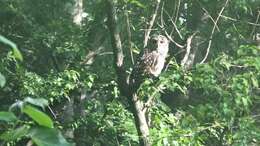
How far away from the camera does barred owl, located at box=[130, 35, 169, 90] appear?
14.9 feet

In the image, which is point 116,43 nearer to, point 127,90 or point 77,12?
point 127,90

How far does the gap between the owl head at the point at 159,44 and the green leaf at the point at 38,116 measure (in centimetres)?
388

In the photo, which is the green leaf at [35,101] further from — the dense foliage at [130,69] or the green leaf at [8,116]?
the dense foliage at [130,69]

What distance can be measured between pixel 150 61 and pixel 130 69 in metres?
1.13

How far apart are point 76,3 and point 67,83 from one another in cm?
177

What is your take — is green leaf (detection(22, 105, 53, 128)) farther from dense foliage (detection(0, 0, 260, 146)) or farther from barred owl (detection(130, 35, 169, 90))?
barred owl (detection(130, 35, 169, 90))

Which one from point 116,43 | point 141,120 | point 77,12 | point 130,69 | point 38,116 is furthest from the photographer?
point 77,12

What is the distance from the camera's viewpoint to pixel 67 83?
20.0 feet

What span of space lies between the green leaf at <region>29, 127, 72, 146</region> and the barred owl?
3811mm

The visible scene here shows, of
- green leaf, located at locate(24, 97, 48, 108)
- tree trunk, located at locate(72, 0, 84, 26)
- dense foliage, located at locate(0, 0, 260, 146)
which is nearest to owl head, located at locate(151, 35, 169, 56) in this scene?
dense foliage, located at locate(0, 0, 260, 146)

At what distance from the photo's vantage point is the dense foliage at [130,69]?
4.56 metres

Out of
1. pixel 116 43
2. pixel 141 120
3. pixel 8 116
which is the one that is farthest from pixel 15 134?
pixel 141 120

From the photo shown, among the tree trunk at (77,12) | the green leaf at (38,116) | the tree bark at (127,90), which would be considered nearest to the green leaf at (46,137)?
the green leaf at (38,116)

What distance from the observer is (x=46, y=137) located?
0.68 meters
